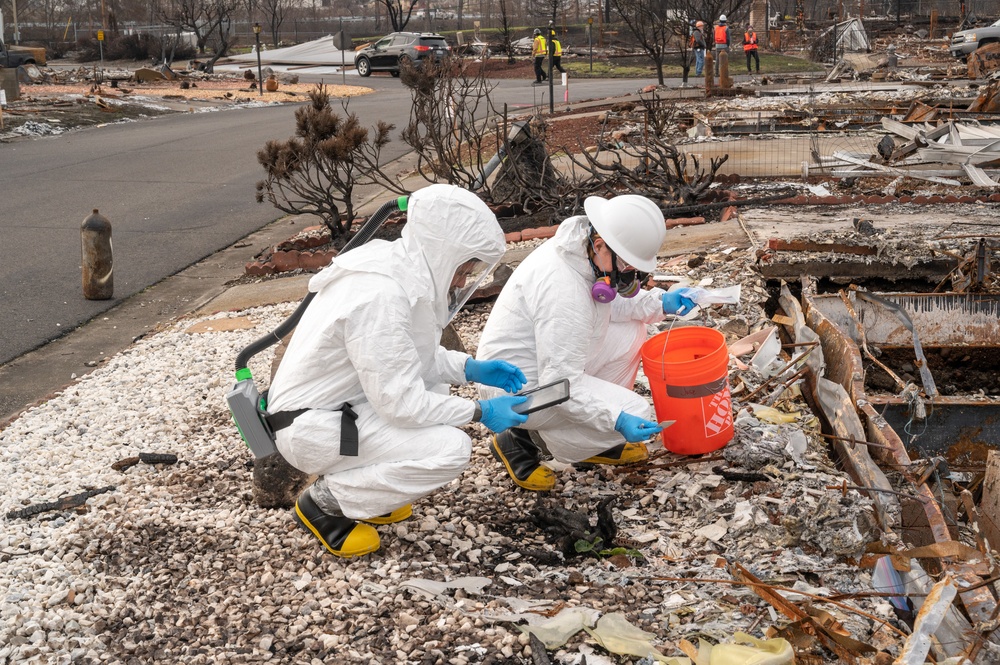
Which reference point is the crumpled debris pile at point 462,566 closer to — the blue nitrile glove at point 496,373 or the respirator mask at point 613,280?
the blue nitrile glove at point 496,373

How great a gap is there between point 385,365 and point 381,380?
0.21 feet

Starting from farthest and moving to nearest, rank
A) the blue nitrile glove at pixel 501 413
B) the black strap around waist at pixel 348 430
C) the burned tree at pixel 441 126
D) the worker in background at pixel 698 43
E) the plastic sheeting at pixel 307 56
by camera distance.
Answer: the plastic sheeting at pixel 307 56
the worker in background at pixel 698 43
the burned tree at pixel 441 126
the blue nitrile glove at pixel 501 413
the black strap around waist at pixel 348 430

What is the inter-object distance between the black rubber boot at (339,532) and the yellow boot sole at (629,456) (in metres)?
1.24

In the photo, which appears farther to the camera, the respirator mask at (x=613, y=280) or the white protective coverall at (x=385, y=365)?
the respirator mask at (x=613, y=280)

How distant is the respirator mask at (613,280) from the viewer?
170 inches

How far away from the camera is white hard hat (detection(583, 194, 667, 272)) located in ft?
13.7

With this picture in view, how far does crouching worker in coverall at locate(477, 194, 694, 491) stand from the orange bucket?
0.49 ft

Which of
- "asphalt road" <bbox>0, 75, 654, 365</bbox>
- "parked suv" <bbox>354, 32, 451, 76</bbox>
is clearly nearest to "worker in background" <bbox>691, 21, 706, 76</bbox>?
"asphalt road" <bbox>0, 75, 654, 365</bbox>

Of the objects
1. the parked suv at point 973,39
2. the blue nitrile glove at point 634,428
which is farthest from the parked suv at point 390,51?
the blue nitrile glove at point 634,428

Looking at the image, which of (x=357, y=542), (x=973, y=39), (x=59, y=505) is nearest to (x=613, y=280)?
(x=357, y=542)

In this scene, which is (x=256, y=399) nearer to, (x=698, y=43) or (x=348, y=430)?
(x=348, y=430)

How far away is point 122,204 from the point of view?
12.7 metres

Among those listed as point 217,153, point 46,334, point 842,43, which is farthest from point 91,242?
point 842,43

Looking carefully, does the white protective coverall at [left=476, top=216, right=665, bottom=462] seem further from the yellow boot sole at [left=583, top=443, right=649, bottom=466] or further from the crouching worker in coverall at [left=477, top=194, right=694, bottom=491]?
the yellow boot sole at [left=583, top=443, right=649, bottom=466]
